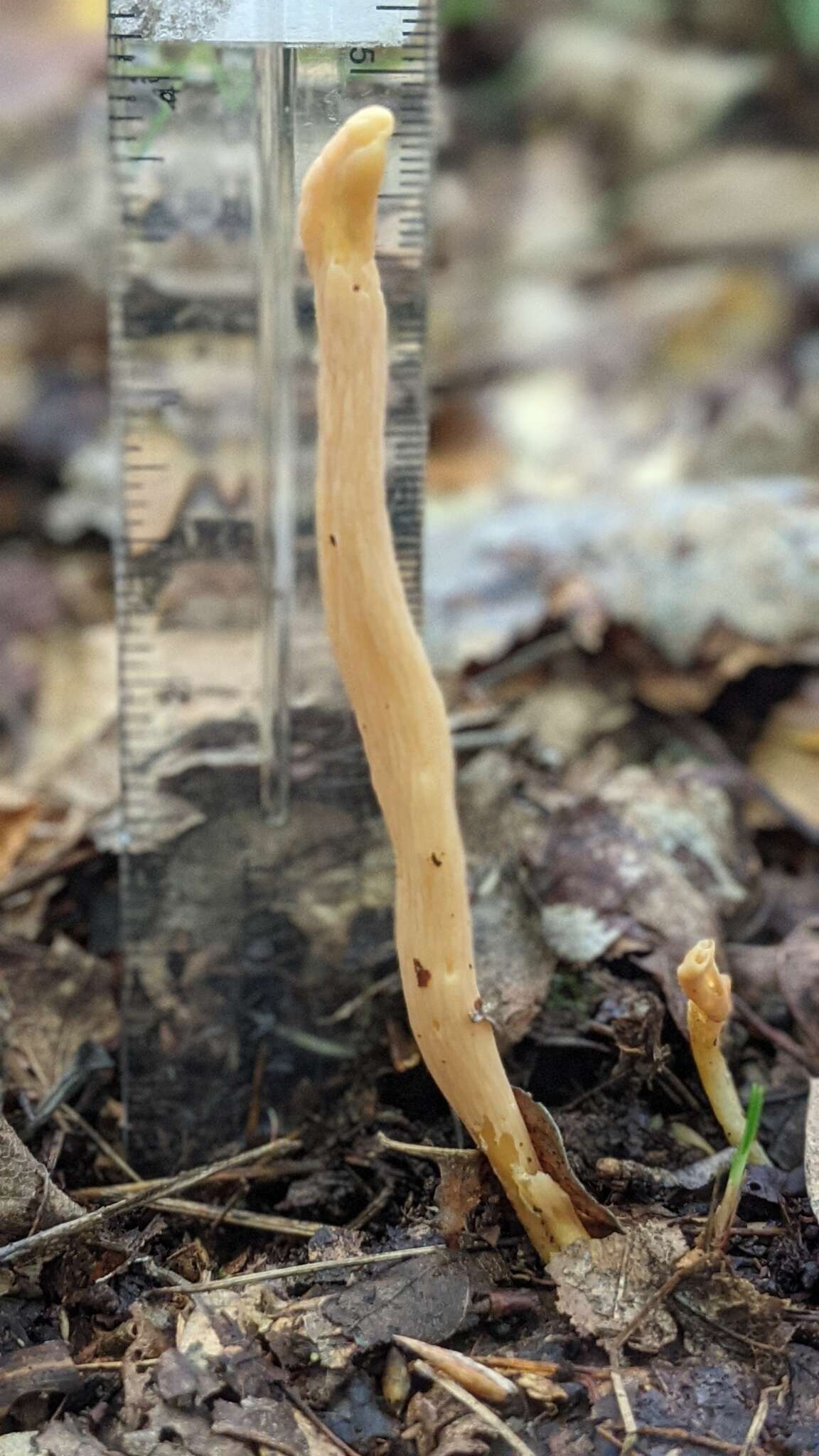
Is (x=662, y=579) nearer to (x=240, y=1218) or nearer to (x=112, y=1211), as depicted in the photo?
(x=240, y=1218)

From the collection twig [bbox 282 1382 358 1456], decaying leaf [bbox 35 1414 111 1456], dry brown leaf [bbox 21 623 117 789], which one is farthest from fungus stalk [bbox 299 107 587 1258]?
dry brown leaf [bbox 21 623 117 789]

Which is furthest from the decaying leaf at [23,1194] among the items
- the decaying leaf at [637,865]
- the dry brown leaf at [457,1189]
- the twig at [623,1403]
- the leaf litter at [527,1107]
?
the decaying leaf at [637,865]

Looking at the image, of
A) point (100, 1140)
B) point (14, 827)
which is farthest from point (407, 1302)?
point (14, 827)

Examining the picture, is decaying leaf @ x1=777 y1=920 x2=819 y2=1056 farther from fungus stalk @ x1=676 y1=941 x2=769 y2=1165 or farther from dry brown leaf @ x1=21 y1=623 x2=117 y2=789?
dry brown leaf @ x1=21 y1=623 x2=117 y2=789

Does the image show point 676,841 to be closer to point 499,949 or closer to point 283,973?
point 499,949

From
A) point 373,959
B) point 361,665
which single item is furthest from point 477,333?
point 361,665

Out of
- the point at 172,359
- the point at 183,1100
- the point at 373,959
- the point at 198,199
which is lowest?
the point at 183,1100
